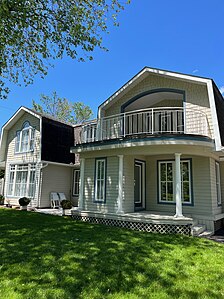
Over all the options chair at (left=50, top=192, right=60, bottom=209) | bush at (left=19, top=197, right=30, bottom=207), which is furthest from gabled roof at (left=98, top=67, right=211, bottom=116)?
bush at (left=19, top=197, right=30, bottom=207)

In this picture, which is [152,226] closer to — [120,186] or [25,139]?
[120,186]

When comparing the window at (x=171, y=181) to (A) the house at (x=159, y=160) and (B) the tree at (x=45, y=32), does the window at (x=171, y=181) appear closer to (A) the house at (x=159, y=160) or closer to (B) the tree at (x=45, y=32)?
(A) the house at (x=159, y=160)

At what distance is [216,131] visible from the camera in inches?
345

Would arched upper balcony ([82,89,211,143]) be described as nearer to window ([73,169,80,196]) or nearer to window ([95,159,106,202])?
window ([95,159,106,202])

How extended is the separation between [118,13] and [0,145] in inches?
516

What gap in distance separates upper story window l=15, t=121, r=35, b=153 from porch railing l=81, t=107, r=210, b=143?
5365mm

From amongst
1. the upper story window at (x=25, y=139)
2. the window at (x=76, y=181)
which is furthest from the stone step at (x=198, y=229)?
the upper story window at (x=25, y=139)

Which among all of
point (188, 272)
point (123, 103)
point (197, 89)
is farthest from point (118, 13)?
point (188, 272)

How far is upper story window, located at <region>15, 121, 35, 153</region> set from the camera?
15398mm

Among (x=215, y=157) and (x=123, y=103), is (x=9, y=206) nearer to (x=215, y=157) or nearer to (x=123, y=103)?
(x=123, y=103)

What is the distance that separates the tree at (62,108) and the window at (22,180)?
56.8ft

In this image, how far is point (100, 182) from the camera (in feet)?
34.9

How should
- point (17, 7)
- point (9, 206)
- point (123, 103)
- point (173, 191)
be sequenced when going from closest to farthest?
point (17, 7)
point (173, 191)
point (123, 103)
point (9, 206)

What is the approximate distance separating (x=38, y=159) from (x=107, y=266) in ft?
35.2
